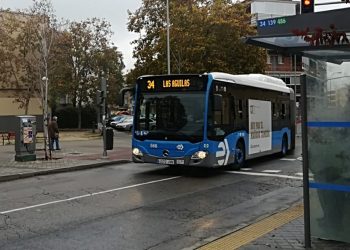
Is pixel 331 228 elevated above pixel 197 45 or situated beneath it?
situated beneath

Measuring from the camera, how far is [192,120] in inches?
550

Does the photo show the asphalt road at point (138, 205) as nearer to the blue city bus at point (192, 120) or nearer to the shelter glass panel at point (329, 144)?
the blue city bus at point (192, 120)

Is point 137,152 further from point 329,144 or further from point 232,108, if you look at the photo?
point 329,144

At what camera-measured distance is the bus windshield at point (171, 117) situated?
1392 cm

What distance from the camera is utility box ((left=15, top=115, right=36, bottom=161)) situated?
61.8 ft

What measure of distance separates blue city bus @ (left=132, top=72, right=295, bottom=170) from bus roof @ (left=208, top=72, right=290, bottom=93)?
33 millimetres

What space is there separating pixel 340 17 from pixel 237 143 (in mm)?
10450

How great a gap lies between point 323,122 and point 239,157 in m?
9.92

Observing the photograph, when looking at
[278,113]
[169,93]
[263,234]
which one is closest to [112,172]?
[169,93]

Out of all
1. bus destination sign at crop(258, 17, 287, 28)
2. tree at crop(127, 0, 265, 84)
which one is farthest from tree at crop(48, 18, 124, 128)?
bus destination sign at crop(258, 17, 287, 28)

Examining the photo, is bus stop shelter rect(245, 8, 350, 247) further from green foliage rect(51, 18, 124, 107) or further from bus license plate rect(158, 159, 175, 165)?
green foliage rect(51, 18, 124, 107)

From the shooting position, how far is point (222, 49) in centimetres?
3838

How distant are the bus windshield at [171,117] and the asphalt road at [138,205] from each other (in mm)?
1198

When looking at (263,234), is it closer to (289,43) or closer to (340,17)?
(289,43)
